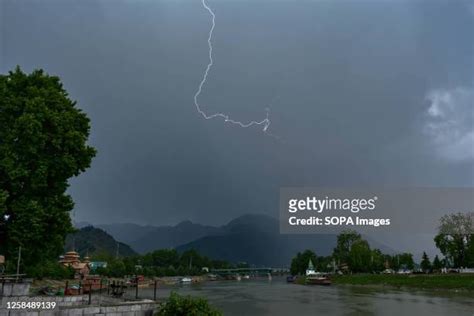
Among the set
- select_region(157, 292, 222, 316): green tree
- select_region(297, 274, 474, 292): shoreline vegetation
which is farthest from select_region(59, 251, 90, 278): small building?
select_region(157, 292, 222, 316): green tree

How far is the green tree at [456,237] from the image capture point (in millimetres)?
89688

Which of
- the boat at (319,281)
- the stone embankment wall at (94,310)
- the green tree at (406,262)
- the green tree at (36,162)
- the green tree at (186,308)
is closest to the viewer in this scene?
the green tree at (186,308)

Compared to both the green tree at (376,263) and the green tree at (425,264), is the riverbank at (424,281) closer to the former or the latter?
the green tree at (376,263)

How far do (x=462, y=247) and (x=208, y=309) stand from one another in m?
89.4

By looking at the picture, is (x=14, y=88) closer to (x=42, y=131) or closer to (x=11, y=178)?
(x=42, y=131)

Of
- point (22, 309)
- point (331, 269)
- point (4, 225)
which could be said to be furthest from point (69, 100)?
point (331, 269)

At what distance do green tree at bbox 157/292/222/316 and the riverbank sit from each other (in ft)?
216

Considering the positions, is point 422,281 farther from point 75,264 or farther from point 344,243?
point 75,264

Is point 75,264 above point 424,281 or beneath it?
beneath

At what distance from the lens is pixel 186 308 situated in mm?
16922

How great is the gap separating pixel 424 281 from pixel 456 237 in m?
15.5

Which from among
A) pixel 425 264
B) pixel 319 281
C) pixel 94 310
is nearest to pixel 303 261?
pixel 319 281

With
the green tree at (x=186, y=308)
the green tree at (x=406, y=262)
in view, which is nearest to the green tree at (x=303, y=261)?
the green tree at (x=406, y=262)

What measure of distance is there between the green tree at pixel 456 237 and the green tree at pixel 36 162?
86.2m
